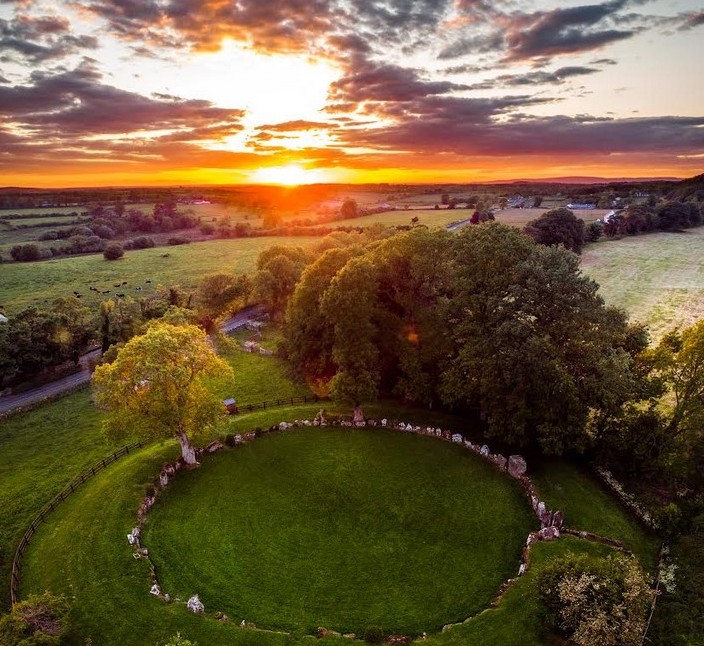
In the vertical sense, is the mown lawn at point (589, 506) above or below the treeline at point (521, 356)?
below

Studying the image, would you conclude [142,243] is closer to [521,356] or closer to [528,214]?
[528,214]

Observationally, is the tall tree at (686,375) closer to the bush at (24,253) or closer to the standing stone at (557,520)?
the standing stone at (557,520)

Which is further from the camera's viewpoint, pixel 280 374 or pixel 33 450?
pixel 280 374

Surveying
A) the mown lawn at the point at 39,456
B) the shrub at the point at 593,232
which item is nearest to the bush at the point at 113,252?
the mown lawn at the point at 39,456

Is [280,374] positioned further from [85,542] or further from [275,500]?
[85,542]

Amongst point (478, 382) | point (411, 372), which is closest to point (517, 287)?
point (478, 382)
